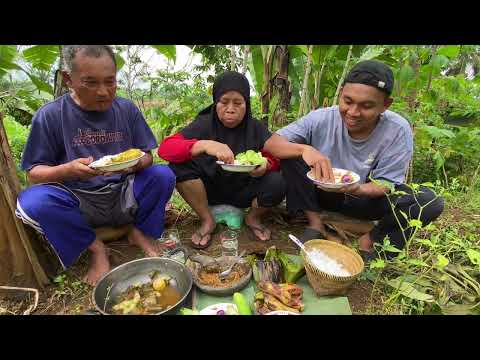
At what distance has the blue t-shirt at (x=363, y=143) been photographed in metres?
2.40

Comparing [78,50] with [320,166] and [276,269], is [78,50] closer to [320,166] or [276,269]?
[320,166]

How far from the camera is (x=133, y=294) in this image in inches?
77.7

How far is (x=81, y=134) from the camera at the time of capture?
223 cm

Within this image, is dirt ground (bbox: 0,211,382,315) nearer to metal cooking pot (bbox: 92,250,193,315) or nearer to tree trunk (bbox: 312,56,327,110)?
metal cooking pot (bbox: 92,250,193,315)

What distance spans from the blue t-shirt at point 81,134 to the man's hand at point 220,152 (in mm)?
456

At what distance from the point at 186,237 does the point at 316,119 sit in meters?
1.58

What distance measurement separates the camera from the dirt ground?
204cm

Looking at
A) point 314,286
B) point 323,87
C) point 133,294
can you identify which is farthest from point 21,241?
point 323,87

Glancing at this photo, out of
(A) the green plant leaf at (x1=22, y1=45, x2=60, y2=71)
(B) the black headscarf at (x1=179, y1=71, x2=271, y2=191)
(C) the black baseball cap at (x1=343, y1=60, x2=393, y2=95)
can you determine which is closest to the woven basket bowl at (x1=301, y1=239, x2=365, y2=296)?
(B) the black headscarf at (x1=179, y1=71, x2=271, y2=191)

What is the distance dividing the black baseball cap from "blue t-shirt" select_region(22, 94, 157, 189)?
1.65 metres

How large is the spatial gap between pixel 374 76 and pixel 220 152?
123cm

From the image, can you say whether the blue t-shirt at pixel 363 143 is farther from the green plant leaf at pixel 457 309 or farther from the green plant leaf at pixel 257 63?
the green plant leaf at pixel 257 63

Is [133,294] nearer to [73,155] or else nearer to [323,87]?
[73,155]

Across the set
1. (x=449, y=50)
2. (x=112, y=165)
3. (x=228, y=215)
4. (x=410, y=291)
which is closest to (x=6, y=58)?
(x=112, y=165)
